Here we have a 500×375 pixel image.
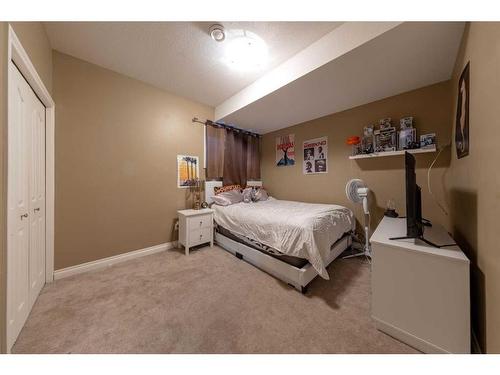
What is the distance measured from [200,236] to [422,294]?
2545 mm

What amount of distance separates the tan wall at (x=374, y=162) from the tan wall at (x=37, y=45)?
352 cm

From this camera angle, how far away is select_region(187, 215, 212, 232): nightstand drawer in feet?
8.94

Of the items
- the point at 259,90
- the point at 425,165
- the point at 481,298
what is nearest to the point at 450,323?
the point at 481,298

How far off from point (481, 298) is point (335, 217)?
1275 mm

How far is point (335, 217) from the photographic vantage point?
7.55 ft

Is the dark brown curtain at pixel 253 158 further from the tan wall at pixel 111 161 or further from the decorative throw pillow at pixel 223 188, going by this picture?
the tan wall at pixel 111 161

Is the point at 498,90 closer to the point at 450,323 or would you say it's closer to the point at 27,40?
the point at 450,323

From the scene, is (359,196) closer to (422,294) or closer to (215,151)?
(422,294)

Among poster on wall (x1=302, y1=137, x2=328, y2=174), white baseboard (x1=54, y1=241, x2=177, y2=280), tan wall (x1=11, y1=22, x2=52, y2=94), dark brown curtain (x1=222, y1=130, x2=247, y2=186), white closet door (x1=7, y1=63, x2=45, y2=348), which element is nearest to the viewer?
white closet door (x1=7, y1=63, x2=45, y2=348)

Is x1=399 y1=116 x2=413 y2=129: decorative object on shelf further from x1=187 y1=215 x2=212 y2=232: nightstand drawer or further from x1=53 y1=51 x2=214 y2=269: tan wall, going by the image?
x1=53 y1=51 x2=214 y2=269: tan wall

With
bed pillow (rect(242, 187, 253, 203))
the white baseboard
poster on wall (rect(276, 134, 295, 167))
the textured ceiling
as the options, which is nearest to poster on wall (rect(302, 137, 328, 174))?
poster on wall (rect(276, 134, 295, 167))

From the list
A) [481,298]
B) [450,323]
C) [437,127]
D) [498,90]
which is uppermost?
[437,127]

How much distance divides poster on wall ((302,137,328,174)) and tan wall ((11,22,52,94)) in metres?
3.57

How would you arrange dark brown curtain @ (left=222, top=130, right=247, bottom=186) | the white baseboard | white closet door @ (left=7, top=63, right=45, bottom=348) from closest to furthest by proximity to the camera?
white closet door @ (left=7, top=63, right=45, bottom=348)
the white baseboard
dark brown curtain @ (left=222, top=130, right=247, bottom=186)
